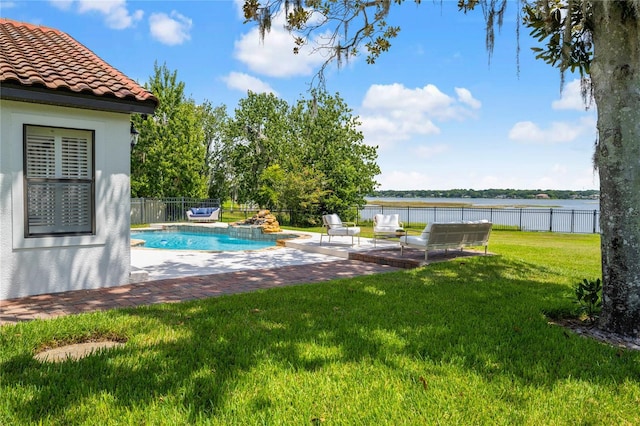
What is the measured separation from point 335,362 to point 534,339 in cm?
217

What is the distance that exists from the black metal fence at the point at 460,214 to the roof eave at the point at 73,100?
659 inches

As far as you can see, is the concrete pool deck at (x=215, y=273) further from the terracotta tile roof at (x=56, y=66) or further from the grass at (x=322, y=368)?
the terracotta tile roof at (x=56, y=66)

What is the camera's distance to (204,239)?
17.6m

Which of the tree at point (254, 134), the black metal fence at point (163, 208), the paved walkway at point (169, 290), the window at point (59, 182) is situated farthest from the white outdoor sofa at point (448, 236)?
the tree at point (254, 134)

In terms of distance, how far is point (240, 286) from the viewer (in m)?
7.01

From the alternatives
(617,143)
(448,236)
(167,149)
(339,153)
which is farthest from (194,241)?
(617,143)

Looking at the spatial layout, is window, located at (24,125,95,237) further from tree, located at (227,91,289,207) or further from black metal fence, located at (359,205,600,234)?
tree, located at (227,91,289,207)

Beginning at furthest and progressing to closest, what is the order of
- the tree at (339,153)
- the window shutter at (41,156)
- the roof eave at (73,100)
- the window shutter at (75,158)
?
the tree at (339,153), the window shutter at (75,158), the window shutter at (41,156), the roof eave at (73,100)

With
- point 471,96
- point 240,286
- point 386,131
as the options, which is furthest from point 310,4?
point 386,131

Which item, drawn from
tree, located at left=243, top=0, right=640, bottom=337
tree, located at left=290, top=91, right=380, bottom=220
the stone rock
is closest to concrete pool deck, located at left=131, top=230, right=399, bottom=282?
the stone rock

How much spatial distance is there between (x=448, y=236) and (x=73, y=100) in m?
8.01

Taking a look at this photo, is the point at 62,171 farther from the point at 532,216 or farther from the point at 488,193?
the point at 488,193

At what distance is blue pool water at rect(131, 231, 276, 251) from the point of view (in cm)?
1484

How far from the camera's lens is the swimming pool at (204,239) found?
14.9 metres
